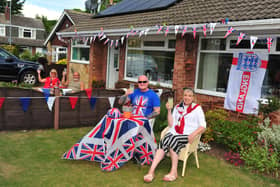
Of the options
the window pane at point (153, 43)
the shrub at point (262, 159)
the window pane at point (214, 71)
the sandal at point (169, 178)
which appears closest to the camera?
the sandal at point (169, 178)

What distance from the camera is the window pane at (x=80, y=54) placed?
39.2ft

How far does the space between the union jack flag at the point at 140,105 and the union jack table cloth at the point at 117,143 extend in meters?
0.26

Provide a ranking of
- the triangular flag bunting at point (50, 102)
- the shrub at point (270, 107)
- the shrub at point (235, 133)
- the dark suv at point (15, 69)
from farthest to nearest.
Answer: the dark suv at point (15, 69) → the triangular flag bunting at point (50, 102) → the shrub at point (270, 107) → the shrub at point (235, 133)

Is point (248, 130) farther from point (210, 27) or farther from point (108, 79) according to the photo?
point (108, 79)

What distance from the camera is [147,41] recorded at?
924 cm

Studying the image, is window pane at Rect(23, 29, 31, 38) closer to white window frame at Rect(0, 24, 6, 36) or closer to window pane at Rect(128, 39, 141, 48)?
white window frame at Rect(0, 24, 6, 36)

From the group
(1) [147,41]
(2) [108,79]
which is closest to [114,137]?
(1) [147,41]

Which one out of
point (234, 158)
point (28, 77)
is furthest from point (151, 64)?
point (28, 77)

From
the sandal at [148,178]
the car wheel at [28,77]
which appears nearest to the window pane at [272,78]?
the sandal at [148,178]

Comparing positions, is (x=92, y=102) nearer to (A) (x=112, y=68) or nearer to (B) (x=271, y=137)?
(B) (x=271, y=137)

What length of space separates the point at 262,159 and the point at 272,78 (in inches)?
99.8

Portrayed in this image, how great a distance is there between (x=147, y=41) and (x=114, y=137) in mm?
5876

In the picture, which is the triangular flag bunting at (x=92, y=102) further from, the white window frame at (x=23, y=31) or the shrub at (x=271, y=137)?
the white window frame at (x=23, y=31)

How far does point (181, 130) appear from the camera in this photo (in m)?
3.97
